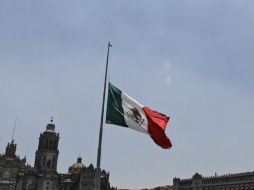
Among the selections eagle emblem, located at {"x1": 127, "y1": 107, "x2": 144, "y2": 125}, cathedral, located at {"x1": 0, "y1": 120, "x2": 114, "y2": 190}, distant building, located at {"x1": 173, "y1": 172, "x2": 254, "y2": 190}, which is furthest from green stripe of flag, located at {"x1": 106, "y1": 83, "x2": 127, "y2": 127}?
distant building, located at {"x1": 173, "y1": 172, "x2": 254, "y2": 190}

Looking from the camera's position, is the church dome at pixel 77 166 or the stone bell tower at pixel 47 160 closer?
the stone bell tower at pixel 47 160

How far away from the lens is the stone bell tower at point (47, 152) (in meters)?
121

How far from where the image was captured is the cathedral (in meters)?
116

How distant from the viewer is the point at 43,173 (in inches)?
4734

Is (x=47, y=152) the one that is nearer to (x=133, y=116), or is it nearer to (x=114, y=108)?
(x=114, y=108)

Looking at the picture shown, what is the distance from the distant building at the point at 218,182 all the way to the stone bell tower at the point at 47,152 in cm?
5366

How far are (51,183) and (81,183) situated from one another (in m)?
10.3

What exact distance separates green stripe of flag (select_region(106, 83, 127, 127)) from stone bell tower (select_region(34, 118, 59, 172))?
10388cm

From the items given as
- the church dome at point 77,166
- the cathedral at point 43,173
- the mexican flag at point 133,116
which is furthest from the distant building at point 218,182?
the mexican flag at point 133,116

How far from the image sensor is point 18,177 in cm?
11844

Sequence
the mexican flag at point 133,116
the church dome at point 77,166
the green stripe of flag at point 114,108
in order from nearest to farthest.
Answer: the mexican flag at point 133,116 → the green stripe of flag at point 114,108 → the church dome at point 77,166

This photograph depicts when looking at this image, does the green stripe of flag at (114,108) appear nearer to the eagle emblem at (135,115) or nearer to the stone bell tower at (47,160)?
the eagle emblem at (135,115)

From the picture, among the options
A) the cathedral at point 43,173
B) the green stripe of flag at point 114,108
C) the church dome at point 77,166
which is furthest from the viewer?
the church dome at point 77,166

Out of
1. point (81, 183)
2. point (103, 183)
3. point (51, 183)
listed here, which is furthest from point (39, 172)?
point (103, 183)
